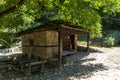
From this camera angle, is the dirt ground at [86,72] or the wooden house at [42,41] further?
the wooden house at [42,41]

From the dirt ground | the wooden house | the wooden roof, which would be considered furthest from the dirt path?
the wooden house

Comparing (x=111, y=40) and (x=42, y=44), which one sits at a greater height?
(x=42, y=44)

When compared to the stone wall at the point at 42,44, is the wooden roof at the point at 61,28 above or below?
above

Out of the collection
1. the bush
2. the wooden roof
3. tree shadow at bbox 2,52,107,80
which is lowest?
tree shadow at bbox 2,52,107,80

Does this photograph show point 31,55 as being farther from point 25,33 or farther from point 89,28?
point 89,28

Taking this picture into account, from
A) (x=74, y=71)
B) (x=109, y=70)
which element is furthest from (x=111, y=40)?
(x=74, y=71)

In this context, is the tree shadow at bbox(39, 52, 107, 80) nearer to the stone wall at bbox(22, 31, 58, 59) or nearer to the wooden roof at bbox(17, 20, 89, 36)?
the wooden roof at bbox(17, 20, 89, 36)

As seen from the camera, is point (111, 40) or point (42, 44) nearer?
point (42, 44)

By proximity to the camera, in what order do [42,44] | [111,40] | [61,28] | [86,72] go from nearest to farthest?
[86,72]
[61,28]
[42,44]
[111,40]

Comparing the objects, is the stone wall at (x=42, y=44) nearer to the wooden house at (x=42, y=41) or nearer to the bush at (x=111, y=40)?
the wooden house at (x=42, y=41)

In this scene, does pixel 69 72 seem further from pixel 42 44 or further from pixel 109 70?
pixel 42 44

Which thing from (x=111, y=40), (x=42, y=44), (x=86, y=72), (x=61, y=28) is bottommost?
(x=86, y=72)

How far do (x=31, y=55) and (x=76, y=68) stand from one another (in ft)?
21.4

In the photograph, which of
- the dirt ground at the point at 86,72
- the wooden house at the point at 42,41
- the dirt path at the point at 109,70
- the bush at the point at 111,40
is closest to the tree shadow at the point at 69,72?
the dirt ground at the point at 86,72
